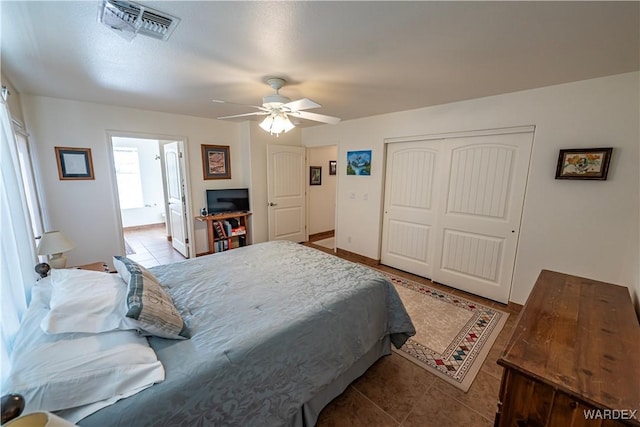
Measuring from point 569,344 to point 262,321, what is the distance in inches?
57.8

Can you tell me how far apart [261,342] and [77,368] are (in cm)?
71

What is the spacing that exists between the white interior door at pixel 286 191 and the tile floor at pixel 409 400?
3250 millimetres

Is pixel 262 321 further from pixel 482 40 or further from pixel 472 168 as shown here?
pixel 472 168

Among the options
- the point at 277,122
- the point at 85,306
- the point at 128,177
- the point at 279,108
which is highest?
the point at 279,108

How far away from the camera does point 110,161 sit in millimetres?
3395

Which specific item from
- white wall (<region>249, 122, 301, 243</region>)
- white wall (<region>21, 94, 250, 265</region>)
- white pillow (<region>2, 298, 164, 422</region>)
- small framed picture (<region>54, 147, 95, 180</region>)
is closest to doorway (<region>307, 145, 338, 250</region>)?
white wall (<region>249, 122, 301, 243</region>)

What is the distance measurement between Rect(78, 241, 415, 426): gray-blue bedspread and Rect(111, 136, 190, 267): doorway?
2635 mm

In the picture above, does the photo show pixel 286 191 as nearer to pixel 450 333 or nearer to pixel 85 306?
pixel 450 333

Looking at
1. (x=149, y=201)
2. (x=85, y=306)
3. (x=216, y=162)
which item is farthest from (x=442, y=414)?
(x=149, y=201)

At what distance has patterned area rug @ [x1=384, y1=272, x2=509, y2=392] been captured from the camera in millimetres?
2023

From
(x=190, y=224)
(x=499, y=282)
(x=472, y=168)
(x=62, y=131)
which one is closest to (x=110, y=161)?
(x=62, y=131)

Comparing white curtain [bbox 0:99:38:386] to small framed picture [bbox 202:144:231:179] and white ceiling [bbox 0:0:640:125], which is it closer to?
white ceiling [bbox 0:0:640:125]

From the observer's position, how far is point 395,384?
1.87 meters

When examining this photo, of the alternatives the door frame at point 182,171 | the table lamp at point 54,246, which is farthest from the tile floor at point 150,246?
the table lamp at point 54,246
